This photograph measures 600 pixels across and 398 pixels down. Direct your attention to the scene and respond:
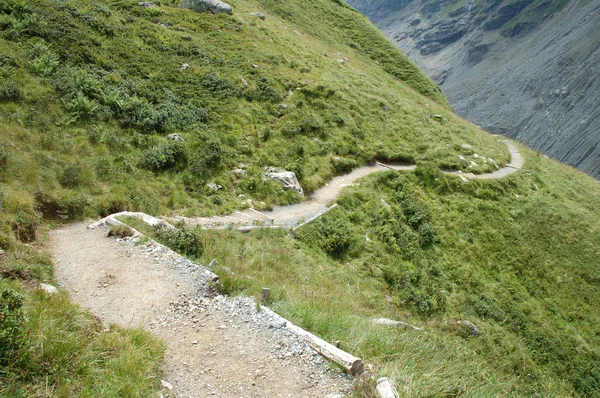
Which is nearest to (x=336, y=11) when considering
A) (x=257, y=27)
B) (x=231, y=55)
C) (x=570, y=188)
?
(x=257, y=27)

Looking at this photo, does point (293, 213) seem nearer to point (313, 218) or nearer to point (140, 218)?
point (313, 218)

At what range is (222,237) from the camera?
12289 mm

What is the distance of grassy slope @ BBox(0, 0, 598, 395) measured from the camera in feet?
27.8

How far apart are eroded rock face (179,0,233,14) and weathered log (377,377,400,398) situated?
3808cm

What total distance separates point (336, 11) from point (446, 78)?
124 meters

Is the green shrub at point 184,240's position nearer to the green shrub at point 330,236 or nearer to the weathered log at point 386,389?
the green shrub at point 330,236

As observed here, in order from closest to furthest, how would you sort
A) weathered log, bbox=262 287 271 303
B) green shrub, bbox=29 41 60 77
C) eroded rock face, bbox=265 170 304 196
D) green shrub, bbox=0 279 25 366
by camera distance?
1. green shrub, bbox=0 279 25 366
2. weathered log, bbox=262 287 271 303
3. green shrub, bbox=29 41 60 77
4. eroded rock face, bbox=265 170 304 196

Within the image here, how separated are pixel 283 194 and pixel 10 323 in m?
13.9

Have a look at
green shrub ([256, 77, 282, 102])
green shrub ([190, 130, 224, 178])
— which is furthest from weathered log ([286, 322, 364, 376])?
green shrub ([256, 77, 282, 102])

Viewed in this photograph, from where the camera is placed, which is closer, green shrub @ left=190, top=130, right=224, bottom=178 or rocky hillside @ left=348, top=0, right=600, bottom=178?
green shrub @ left=190, top=130, right=224, bottom=178

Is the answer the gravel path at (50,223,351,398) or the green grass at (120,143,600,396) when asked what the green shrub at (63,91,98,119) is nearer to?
the gravel path at (50,223,351,398)

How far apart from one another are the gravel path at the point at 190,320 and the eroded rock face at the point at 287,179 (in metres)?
9.51

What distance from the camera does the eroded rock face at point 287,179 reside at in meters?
18.6

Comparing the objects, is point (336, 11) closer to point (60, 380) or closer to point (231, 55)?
point (231, 55)
